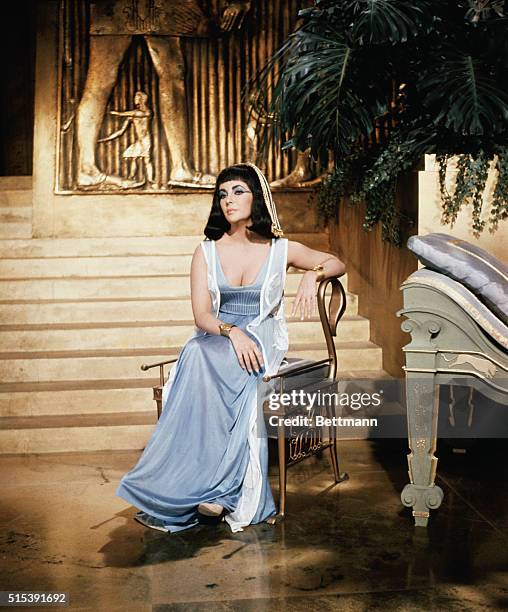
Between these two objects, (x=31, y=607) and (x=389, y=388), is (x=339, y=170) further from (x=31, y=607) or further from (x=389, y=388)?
(x=31, y=607)

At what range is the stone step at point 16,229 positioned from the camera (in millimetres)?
7578

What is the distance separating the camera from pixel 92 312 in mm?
6184

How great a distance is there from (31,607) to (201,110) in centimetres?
577

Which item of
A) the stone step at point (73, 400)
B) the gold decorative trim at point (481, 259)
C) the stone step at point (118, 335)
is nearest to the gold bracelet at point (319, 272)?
the gold decorative trim at point (481, 259)

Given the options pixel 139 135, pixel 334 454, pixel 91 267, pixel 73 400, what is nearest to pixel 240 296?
pixel 334 454

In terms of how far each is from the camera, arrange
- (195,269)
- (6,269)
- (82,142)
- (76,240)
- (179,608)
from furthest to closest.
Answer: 1. (82,142)
2. (76,240)
3. (6,269)
4. (195,269)
5. (179,608)

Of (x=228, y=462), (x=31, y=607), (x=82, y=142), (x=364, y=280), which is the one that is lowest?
(x=31, y=607)

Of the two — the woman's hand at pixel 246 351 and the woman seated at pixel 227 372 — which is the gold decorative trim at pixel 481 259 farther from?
the woman's hand at pixel 246 351

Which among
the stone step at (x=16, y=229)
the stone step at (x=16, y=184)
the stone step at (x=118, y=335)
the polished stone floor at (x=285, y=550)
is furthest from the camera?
the stone step at (x=16, y=184)

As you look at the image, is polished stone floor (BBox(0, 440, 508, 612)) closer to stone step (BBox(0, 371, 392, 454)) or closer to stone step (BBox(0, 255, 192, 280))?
stone step (BBox(0, 371, 392, 454))

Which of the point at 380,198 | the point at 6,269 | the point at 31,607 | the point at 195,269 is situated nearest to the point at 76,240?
the point at 6,269

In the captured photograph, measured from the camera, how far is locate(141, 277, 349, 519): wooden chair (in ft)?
12.3

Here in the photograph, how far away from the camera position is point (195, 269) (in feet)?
13.1

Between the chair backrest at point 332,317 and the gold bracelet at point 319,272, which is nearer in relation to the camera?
the gold bracelet at point 319,272
